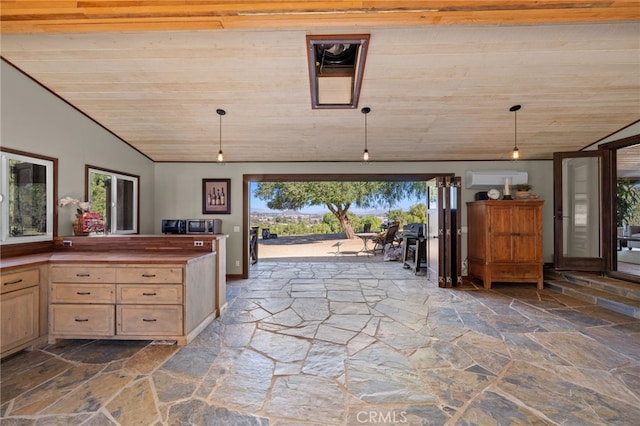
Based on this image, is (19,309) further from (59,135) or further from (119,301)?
(59,135)

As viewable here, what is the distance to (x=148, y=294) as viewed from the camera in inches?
115

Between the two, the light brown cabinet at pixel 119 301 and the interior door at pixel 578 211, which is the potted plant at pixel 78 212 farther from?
the interior door at pixel 578 211

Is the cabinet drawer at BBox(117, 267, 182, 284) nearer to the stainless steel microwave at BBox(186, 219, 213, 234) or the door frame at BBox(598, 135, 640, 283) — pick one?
the stainless steel microwave at BBox(186, 219, 213, 234)

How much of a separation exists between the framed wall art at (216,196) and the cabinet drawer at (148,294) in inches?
124

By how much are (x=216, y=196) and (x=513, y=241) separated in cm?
577

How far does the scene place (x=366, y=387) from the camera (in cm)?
220

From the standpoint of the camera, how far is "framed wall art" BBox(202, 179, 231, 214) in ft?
19.6

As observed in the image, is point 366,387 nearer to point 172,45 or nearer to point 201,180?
point 172,45

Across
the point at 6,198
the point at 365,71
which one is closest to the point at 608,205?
the point at 365,71

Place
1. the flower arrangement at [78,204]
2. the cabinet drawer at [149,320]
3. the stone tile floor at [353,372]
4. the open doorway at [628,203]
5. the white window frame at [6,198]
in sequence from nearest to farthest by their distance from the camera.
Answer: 1. the stone tile floor at [353,372]
2. the cabinet drawer at [149,320]
3. the white window frame at [6,198]
4. the flower arrangement at [78,204]
5. the open doorway at [628,203]

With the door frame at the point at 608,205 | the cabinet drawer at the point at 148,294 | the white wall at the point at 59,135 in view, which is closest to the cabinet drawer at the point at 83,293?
the cabinet drawer at the point at 148,294

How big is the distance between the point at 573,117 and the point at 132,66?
598 centimetres

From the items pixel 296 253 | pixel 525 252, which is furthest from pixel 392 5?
pixel 296 253

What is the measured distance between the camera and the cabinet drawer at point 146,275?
292 centimetres
